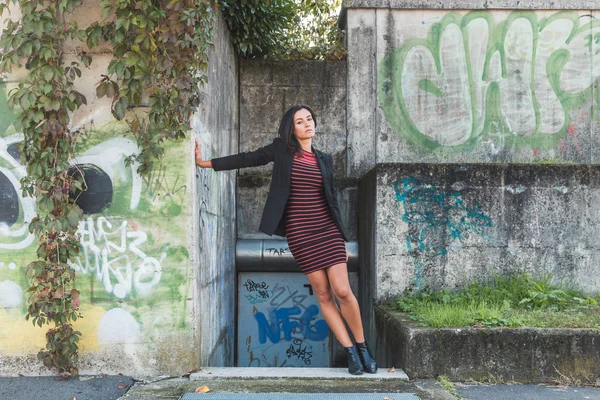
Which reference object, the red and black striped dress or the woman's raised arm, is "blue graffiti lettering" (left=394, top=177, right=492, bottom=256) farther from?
the woman's raised arm

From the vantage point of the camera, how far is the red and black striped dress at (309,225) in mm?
3789

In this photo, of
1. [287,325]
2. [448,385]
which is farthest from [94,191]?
[287,325]

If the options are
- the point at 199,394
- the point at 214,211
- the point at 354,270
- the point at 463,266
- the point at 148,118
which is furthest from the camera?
the point at 354,270

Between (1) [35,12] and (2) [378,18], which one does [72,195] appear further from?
(2) [378,18]

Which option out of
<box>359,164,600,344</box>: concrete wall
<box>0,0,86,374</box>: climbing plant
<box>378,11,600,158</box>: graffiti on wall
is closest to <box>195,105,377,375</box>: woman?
<box>0,0,86,374</box>: climbing plant

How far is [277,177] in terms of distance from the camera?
384cm

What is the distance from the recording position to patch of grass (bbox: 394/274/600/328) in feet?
13.2

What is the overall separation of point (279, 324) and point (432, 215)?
243cm

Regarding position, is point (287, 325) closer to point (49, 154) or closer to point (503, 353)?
point (503, 353)

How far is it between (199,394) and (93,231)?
1.32 metres

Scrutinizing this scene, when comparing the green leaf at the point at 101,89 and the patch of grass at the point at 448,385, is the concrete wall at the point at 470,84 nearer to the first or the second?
the patch of grass at the point at 448,385

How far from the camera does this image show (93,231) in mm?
3732

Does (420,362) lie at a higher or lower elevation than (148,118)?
lower

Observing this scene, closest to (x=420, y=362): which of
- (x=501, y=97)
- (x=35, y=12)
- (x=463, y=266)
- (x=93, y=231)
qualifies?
(x=463, y=266)
